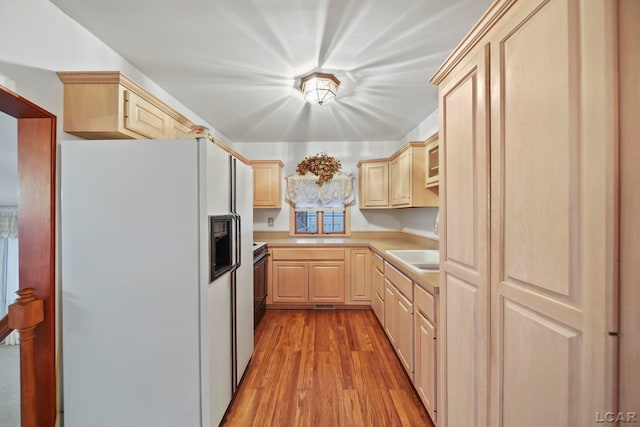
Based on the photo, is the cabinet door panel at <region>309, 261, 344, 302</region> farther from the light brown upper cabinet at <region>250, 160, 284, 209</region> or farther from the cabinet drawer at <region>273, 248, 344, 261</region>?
the light brown upper cabinet at <region>250, 160, 284, 209</region>

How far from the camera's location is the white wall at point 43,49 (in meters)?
1.20

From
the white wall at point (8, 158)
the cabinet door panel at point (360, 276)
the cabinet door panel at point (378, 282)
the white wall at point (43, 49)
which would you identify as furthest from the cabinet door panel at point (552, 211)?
the white wall at point (8, 158)

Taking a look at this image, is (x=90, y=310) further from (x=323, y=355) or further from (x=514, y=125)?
(x=514, y=125)

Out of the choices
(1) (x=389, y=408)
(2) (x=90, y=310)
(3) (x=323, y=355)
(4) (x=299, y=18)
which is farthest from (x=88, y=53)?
(1) (x=389, y=408)

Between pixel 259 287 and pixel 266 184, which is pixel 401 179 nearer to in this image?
pixel 266 184

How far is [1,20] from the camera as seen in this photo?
→ 1.16m

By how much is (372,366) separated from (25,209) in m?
2.54

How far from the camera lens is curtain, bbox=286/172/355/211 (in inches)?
154

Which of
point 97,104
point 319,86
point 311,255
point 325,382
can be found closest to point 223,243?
point 97,104

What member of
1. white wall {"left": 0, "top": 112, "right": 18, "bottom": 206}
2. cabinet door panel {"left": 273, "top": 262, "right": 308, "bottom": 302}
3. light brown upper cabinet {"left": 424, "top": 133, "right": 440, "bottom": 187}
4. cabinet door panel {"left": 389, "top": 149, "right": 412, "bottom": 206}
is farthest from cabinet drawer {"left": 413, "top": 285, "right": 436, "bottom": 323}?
white wall {"left": 0, "top": 112, "right": 18, "bottom": 206}

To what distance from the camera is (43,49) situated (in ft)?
4.40

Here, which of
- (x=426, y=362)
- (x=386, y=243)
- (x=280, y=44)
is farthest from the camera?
(x=386, y=243)

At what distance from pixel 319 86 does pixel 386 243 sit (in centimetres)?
225

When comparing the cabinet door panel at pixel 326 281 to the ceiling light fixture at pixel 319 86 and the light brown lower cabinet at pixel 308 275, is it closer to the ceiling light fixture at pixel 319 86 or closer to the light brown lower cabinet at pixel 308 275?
the light brown lower cabinet at pixel 308 275
